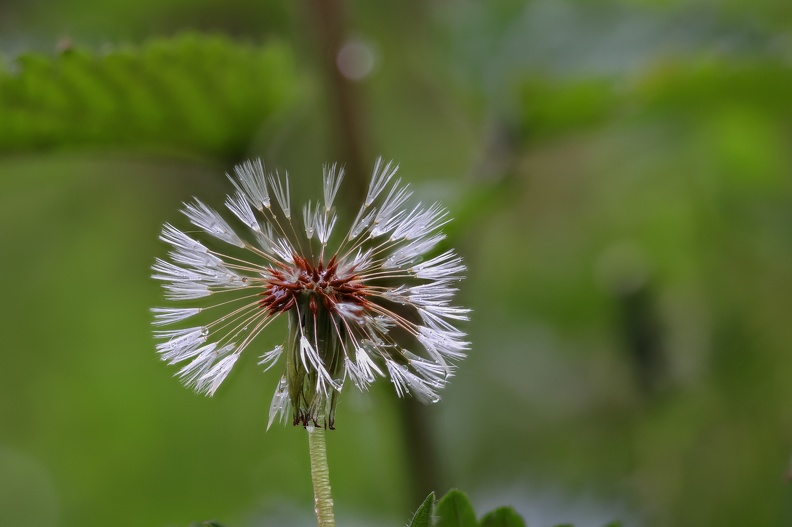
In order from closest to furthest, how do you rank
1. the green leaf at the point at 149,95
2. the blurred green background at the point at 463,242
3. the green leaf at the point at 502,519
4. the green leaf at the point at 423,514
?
the green leaf at the point at 423,514
the green leaf at the point at 502,519
the green leaf at the point at 149,95
the blurred green background at the point at 463,242

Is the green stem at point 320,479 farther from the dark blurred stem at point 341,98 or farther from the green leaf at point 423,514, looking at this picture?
the dark blurred stem at point 341,98

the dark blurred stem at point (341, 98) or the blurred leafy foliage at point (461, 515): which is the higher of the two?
the dark blurred stem at point (341, 98)

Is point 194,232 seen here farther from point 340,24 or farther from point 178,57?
point 340,24

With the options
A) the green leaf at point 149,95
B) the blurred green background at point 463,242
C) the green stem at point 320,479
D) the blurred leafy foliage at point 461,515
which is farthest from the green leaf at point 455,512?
the green leaf at point 149,95

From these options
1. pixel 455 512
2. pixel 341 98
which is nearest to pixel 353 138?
pixel 341 98

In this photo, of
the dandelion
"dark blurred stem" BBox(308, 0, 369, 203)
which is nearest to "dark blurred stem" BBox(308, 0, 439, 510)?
"dark blurred stem" BBox(308, 0, 369, 203)

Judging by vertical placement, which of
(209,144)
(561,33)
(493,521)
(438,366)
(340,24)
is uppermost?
(561,33)

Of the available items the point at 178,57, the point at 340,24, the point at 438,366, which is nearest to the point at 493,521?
the point at 438,366
